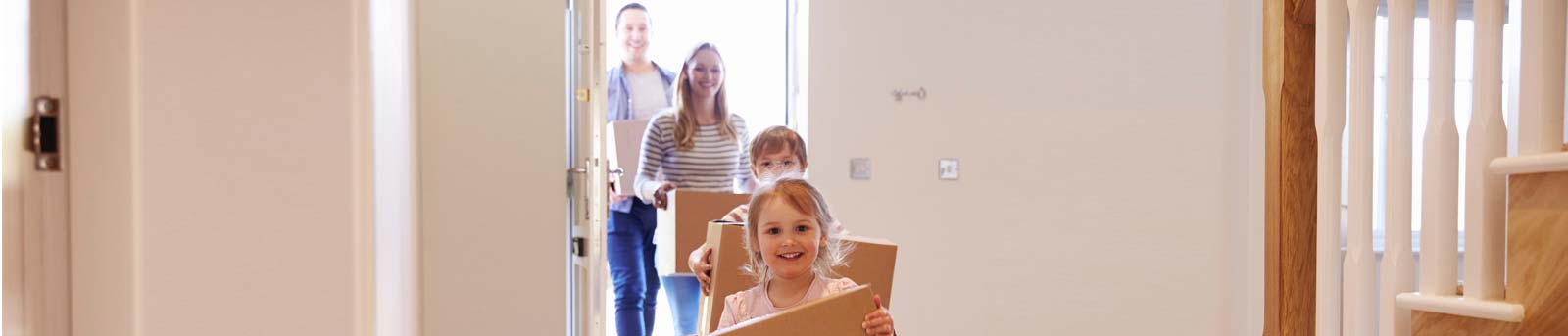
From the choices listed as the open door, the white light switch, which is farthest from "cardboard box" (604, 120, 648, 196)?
the white light switch

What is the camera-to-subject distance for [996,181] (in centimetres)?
446

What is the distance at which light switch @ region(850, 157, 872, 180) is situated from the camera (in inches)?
170

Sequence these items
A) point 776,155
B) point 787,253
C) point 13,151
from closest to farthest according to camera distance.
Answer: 1. point 13,151
2. point 787,253
3. point 776,155

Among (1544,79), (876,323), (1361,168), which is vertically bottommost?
(876,323)

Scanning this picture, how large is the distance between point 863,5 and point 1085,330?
140 centimetres

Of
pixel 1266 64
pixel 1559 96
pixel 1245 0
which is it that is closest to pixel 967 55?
pixel 1245 0

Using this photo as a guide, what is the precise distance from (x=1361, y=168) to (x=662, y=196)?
180cm

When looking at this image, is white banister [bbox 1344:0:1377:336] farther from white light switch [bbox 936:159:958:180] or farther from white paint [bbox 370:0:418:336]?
white light switch [bbox 936:159:958:180]

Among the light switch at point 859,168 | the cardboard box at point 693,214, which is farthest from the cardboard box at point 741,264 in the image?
the light switch at point 859,168

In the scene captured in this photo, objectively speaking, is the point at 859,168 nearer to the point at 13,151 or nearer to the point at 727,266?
the point at 727,266

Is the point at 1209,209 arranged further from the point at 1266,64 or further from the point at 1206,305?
the point at 1266,64

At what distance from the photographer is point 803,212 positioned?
223 cm

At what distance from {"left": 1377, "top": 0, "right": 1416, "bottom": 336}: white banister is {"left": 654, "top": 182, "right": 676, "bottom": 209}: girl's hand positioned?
5.94ft

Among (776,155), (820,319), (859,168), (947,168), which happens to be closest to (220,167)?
(820,319)
